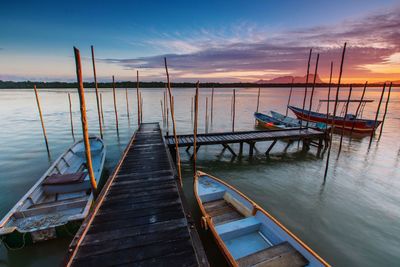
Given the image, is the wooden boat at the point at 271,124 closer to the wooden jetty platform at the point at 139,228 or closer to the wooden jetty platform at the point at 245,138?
the wooden jetty platform at the point at 245,138

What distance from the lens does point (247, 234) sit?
19.3 ft

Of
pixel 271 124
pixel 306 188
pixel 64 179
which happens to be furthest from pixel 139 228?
pixel 271 124

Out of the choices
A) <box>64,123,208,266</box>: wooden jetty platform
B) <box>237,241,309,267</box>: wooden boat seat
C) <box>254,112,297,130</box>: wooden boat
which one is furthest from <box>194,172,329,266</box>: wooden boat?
<box>254,112,297,130</box>: wooden boat

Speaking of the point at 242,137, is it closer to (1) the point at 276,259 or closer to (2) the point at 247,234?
(2) the point at 247,234

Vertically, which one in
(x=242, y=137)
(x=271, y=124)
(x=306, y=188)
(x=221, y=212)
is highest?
(x=242, y=137)

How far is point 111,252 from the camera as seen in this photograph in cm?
374

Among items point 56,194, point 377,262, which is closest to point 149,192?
point 56,194

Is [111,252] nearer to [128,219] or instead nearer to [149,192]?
[128,219]

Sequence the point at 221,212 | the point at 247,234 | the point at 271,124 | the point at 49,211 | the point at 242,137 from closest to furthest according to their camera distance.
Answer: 1. the point at 247,234
2. the point at 49,211
3. the point at 221,212
4. the point at 242,137
5. the point at 271,124

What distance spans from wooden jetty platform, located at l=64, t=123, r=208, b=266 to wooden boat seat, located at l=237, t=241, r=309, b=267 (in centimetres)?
155

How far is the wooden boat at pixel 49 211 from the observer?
5.74 m

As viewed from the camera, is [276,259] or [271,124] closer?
[276,259]

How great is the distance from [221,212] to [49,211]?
630 cm

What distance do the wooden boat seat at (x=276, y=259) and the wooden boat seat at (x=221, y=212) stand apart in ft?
6.16
